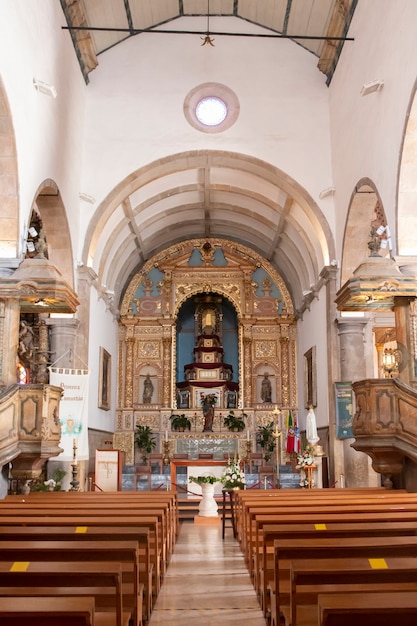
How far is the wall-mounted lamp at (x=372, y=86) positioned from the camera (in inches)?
500

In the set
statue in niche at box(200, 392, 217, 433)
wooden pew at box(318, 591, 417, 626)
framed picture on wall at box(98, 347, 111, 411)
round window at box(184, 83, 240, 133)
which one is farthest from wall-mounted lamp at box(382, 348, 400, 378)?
statue in niche at box(200, 392, 217, 433)

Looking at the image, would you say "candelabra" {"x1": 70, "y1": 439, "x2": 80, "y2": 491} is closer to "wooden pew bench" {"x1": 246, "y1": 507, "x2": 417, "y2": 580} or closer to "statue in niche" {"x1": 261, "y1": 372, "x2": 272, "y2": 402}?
"wooden pew bench" {"x1": 246, "y1": 507, "x2": 417, "y2": 580}

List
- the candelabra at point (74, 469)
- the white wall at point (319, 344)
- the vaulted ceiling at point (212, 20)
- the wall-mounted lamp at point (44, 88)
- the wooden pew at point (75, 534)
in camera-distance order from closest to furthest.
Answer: the wooden pew at point (75, 534), the wall-mounted lamp at point (44, 88), the candelabra at point (74, 469), the vaulted ceiling at point (212, 20), the white wall at point (319, 344)

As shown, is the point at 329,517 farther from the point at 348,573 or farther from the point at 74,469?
the point at 74,469

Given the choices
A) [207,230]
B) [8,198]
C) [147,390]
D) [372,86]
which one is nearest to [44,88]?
[8,198]

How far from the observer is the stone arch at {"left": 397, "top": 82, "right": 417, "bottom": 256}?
11594 millimetres

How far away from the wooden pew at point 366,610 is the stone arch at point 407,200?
377 inches

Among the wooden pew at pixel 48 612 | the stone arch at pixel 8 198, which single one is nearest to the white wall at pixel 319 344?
the stone arch at pixel 8 198

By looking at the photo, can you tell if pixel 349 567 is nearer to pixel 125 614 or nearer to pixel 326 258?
pixel 125 614

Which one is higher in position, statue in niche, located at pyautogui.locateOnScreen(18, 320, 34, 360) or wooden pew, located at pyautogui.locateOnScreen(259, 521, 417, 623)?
statue in niche, located at pyautogui.locateOnScreen(18, 320, 34, 360)

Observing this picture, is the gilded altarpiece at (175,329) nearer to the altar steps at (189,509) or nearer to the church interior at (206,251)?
the church interior at (206,251)

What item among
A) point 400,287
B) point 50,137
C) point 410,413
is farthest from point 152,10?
point 410,413

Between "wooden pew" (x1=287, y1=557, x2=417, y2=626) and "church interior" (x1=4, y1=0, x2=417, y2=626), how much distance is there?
1.97m

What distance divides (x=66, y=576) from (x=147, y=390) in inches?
764
